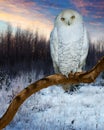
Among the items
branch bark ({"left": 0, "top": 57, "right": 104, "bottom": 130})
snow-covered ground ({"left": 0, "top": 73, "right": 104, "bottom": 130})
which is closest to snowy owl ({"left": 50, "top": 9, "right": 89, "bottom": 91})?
branch bark ({"left": 0, "top": 57, "right": 104, "bottom": 130})

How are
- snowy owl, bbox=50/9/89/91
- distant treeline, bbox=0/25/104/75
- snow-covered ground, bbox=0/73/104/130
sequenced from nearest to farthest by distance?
1. snowy owl, bbox=50/9/89/91
2. snow-covered ground, bbox=0/73/104/130
3. distant treeline, bbox=0/25/104/75

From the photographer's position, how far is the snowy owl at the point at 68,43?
215cm

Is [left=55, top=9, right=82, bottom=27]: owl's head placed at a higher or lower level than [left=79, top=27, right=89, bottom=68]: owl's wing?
higher

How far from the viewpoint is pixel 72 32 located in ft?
7.13

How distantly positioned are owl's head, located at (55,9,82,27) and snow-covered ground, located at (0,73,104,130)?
257 centimetres

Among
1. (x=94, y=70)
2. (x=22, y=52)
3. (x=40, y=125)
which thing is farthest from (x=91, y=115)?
(x=94, y=70)

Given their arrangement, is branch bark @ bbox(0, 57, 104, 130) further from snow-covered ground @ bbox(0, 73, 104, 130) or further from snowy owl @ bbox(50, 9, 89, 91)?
snow-covered ground @ bbox(0, 73, 104, 130)

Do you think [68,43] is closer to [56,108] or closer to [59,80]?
[59,80]

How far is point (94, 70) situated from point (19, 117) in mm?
3682

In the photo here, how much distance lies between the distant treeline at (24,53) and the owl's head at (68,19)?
4.32m

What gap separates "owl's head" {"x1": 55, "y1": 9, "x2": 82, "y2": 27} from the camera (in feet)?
7.32

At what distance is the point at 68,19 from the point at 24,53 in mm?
4915

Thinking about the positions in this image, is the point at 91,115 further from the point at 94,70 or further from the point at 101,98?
the point at 94,70

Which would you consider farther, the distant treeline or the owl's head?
the distant treeline
